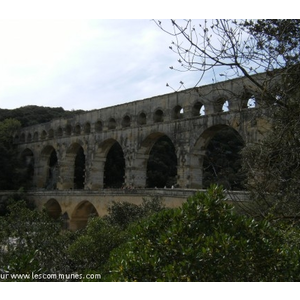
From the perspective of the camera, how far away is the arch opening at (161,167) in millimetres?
38688

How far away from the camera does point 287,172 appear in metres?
7.11

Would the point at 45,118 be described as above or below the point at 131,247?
above

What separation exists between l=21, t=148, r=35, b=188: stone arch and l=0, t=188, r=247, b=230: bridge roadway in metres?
6.40

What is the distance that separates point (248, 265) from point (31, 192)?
3198 centimetres

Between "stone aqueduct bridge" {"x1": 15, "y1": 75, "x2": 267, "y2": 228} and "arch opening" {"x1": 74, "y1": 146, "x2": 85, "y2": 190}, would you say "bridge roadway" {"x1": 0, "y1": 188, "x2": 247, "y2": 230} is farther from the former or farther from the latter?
"arch opening" {"x1": 74, "y1": 146, "x2": 85, "y2": 190}

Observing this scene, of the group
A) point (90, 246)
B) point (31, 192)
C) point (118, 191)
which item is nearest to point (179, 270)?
point (90, 246)


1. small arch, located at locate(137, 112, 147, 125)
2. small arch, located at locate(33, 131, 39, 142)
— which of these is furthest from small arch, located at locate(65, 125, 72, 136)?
small arch, located at locate(137, 112, 147, 125)

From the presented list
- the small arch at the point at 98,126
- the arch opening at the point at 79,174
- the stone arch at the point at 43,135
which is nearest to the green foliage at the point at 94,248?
the small arch at the point at 98,126

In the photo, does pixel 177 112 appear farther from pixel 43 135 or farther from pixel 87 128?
pixel 43 135

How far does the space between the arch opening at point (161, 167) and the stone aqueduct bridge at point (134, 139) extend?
26.1 feet

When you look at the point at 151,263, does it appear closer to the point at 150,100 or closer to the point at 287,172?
the point at 287,172

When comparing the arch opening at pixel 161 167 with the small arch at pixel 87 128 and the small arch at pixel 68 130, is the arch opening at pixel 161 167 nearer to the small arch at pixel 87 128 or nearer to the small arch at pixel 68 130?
the small arch at pixel 87 128

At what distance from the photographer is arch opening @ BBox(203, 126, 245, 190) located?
20.0 feet

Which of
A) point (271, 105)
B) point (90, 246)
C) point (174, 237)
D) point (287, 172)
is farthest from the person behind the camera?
point (90, 246)
